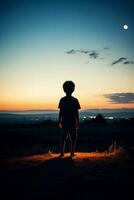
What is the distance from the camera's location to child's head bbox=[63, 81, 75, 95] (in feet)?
37.7

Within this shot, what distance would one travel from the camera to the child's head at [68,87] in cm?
1150

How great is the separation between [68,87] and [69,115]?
3.10 ft

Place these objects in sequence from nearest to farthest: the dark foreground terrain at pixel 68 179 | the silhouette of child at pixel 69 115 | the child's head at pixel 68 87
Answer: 1. the dark foreground terrain at pixel 68 179
2. the silhouette of child at pixel 69 115
3. the child's head at pixel 68 87

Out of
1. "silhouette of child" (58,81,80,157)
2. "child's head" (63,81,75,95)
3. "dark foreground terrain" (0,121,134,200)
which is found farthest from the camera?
"child's head" (63,81,75,95)

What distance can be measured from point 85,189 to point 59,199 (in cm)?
84

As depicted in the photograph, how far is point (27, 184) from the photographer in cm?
722

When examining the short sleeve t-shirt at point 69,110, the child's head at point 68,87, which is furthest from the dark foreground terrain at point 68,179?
the child's head at point 68,87

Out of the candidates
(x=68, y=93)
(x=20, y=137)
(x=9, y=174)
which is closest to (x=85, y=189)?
(x=9, y=174)

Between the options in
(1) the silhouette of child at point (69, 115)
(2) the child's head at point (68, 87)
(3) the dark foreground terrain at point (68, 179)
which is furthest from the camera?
(2) the child's head at point (68, 87)

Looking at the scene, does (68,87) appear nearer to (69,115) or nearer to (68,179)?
(69,115)

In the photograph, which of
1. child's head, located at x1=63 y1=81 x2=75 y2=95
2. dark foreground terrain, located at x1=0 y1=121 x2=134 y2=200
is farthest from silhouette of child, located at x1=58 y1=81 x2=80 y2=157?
dark foreground terrain, located at x1=0 y1=121 x2=134 y2=200

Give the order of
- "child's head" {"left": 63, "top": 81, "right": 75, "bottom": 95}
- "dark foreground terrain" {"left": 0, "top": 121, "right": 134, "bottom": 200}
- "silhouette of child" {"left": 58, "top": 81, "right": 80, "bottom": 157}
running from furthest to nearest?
"child's head" {"left": 63, "top": 81, "right": 75, "bottom": 95}
"silhouette of child" {"left": 58, "top": 81, "right": 80, "bottom": 157}
"dark foreground terrain" {"left": 0, "top": 121, "right": 134, "bottom": 200}

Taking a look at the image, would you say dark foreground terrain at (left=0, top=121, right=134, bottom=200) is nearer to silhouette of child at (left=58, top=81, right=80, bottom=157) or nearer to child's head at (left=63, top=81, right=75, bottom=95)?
silhouette of child at (left=58, top=81, right=80, bottom=157)

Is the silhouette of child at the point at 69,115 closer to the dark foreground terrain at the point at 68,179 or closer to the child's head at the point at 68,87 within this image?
the child's head at the point at 68,87
